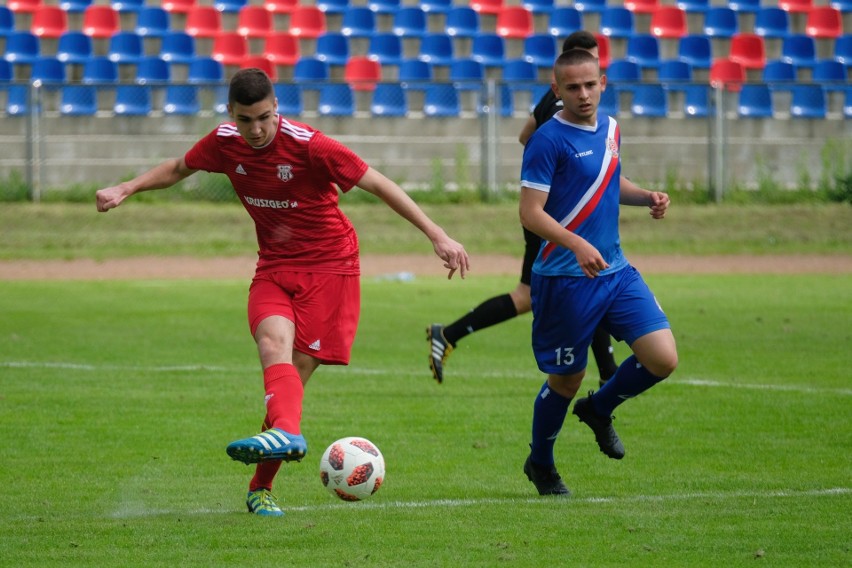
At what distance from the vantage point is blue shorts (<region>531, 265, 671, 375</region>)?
5.97m

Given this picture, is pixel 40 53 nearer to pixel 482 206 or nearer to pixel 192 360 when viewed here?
pixel 482 206

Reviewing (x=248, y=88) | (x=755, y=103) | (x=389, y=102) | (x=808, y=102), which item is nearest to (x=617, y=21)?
(x=755, y=103)

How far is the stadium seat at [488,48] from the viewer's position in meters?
23.9

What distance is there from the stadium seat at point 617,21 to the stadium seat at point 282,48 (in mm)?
5878

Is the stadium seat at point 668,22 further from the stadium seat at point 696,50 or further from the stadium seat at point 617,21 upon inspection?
the stadium seat at point 617,21

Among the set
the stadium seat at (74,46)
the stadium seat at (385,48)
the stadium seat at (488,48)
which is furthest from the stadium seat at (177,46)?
the stadium seat at (488,48)

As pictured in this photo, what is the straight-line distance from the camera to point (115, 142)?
20.7 meters

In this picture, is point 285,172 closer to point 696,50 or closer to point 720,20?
point 696,50

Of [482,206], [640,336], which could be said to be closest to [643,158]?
[482,206]

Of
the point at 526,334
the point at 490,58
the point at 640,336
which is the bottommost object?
the point at 526,334

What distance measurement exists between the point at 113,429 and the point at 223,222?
1194cm

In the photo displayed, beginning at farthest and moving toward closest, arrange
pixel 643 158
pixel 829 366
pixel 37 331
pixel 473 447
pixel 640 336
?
pixel 643 158, pixel 37 331, pixel 829 366, pixel 473 447, pixel 640 336

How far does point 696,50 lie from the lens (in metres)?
24.6

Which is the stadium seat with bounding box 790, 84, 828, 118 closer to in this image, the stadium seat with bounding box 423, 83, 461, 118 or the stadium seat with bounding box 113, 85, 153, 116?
the stadium seat with bounding box 423, 83, 461, 118
